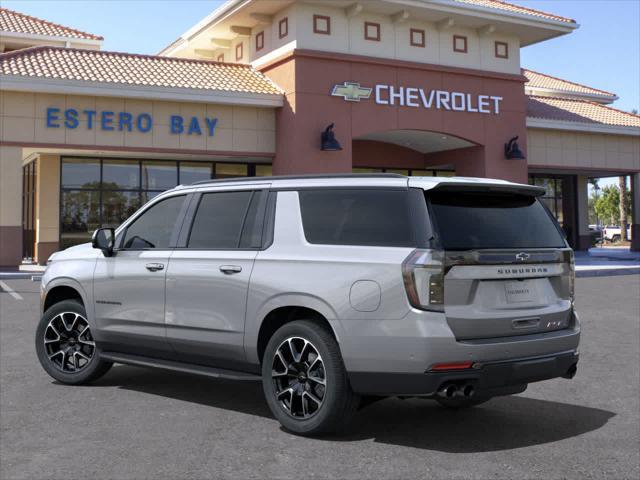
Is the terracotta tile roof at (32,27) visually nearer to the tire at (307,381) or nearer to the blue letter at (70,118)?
the blue letter at (70,118)

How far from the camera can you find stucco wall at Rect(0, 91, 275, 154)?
24406 millimetres

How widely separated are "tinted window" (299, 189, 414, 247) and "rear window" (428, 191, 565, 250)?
0.82 ft

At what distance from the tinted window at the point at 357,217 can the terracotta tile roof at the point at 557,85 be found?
37.9 meters

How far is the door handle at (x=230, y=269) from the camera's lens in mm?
6160

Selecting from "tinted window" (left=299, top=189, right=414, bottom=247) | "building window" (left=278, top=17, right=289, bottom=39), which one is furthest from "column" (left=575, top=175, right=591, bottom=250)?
"tinted window" (left=299, top=189, right=414, bottom=247)

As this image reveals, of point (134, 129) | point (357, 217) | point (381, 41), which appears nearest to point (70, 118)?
point (134, 129)

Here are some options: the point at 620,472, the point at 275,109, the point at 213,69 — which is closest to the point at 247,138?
the point at 275,109

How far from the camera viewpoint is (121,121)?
1006 inches

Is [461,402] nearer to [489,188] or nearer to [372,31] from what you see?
[489,188]

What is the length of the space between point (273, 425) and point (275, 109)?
2245 centimetres

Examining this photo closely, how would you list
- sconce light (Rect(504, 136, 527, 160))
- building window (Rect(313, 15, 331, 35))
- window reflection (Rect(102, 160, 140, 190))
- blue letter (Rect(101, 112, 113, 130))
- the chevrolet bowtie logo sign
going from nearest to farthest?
1. blue letter (Rect(101, 112, 113, 130))
2. building window (Rect(313, 15, 331, 35))
3. the chevrolet bowtie logo sign
4. window reflection (Rect(102, 160, 140, 190))
5. sconce light (Rect(504, 136, 527, 160))

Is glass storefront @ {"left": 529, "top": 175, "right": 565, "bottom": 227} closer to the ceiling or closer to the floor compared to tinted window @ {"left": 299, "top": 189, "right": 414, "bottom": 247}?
closer to the ceiling

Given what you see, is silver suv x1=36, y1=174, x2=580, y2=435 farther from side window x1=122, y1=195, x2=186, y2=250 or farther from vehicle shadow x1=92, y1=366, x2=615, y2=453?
vehicle shadow x1=92, y1=366, x2=615, y2=453

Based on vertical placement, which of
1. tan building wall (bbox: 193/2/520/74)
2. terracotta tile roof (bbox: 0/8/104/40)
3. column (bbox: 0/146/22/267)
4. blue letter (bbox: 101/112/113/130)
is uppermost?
terracotta tile roof (bbox: 0/8/104/40)
